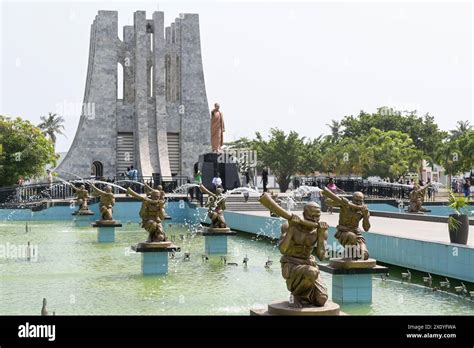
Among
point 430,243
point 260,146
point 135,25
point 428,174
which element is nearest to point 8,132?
point 135,25

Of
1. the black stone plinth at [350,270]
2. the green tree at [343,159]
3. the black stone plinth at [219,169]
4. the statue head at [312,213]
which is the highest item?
the green tree at [343,159]

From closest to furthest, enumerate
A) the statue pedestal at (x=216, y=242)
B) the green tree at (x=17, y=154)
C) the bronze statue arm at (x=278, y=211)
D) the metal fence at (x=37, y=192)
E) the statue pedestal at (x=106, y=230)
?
the bronze statue arm at (x=278, y=211) < the statue pedestal at (x=216, y=242) < the statue pedestal at (x=106, y=230) < the metal fence at (x=37, y=192) < the green tree at (x=17, y=154)

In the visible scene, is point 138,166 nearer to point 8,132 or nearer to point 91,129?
point 91,129

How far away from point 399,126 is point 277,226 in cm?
4964

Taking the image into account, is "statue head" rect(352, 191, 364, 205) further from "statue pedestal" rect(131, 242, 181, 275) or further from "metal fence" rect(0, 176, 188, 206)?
"metal fence" rect(0, 176, 188, 206)

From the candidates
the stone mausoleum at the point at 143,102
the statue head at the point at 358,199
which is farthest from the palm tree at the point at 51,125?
the statue head at the point at 358,199

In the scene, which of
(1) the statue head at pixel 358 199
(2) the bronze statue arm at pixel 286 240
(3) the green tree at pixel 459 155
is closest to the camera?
(2) the bronze statue arm at pixel 286 240

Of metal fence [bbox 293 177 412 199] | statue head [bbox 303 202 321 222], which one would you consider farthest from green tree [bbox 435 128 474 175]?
statue head [bbox 303 202 321 222]

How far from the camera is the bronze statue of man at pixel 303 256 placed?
6699 mm

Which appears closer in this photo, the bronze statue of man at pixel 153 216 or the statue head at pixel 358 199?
the statue head at pixel 358 199

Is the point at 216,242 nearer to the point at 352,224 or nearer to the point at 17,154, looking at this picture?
the point at 352,224

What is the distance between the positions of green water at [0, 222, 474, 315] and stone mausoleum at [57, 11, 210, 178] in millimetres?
32467

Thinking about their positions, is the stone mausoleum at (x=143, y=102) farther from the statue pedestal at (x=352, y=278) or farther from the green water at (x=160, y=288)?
the statue pedestal at (x=352, y=278)

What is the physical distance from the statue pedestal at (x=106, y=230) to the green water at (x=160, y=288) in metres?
1.60
